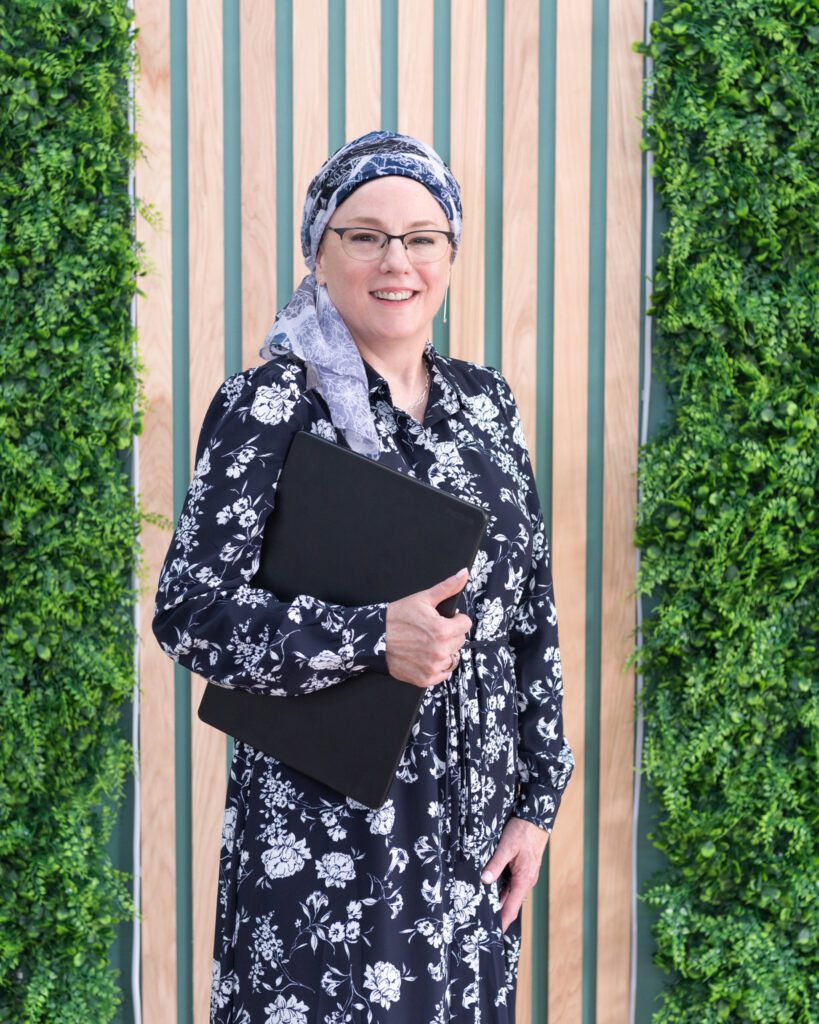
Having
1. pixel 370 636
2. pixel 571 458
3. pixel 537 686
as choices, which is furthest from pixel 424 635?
pixel 571 458

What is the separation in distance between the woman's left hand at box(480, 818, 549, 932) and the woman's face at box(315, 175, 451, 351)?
0.75 meters

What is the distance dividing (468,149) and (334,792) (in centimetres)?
147

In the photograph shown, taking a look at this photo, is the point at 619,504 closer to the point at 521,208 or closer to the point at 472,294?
the point at 472,294

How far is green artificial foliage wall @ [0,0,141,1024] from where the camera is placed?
221cm

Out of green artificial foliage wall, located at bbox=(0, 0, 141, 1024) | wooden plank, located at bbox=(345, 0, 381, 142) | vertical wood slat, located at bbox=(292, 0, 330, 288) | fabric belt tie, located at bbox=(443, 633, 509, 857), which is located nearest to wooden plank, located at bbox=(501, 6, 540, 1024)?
wooden plank, located at bbox=(345, 0, 381, 142)

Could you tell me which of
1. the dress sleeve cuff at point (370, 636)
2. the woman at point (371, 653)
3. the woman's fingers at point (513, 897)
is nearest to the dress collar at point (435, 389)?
the woman at point (371, 653)

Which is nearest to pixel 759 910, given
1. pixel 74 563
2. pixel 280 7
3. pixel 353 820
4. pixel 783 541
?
pixel 783 541

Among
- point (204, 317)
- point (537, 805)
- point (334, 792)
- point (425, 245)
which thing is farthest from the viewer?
point (204, 317)

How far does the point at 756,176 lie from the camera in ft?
7.28

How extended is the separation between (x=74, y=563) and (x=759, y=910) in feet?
5.30

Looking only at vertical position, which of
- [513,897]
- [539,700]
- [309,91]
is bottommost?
[513,897]

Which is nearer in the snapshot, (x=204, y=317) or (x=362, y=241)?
(x=362, y=241)

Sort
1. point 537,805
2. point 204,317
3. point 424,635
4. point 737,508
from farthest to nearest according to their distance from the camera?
point 204,317, point 737,508, point 537,805, point 424,635

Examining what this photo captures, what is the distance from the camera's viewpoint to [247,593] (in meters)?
1.39
